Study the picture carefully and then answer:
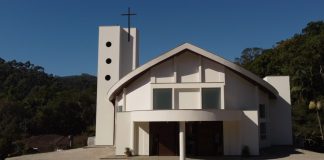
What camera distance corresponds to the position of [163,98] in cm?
2198

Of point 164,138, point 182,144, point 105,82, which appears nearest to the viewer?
point 182,144

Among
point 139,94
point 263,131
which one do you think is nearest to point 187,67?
point 139,94

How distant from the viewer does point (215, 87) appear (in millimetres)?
21797

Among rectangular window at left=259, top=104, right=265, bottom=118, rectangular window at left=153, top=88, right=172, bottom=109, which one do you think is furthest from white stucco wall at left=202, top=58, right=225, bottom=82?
rectangular window at left=259, top=104, right=265, bottom=118

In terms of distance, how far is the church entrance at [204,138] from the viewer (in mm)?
22109

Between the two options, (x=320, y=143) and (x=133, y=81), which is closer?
(x=133, y=81)

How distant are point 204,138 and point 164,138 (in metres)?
2.64

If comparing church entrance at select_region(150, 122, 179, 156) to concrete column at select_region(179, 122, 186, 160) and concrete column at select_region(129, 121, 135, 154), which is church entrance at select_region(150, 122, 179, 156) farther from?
concrete column at select_region(179, 122, 186, 160)

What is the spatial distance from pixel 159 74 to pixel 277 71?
1292 inches

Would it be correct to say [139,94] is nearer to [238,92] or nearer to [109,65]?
[238,92]

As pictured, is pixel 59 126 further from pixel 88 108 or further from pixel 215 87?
pixel 215 87

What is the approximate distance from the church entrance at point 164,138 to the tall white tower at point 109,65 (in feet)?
25.9

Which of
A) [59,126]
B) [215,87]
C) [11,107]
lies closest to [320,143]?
[215,87]

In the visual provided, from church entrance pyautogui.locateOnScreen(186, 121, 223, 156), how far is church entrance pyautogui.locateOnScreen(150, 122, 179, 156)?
0.79 meters
